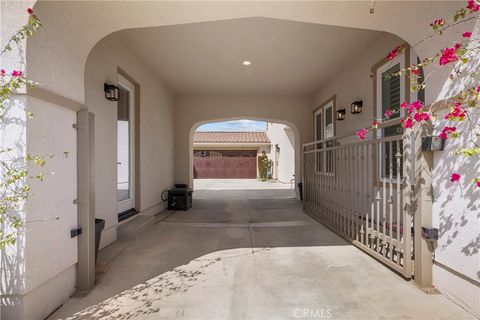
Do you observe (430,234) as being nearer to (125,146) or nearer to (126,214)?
(126,214)

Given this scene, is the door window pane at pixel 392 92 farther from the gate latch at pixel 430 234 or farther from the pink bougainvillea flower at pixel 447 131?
the pink bougainvillea flower at pixel 447 131

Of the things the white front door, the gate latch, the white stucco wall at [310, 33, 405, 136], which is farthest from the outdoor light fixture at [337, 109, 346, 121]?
the white front door

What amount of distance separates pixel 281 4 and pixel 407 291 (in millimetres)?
2999

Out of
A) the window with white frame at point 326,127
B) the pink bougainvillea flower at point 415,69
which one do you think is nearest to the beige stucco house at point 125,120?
the pink bougainvillea flower at point 415,69

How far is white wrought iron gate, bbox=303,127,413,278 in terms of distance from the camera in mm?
3082

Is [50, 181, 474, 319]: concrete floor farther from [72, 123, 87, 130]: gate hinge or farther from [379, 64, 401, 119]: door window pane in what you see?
[379, 64, 401, 119]: door window pane

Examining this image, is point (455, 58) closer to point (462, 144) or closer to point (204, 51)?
point (462, 144)

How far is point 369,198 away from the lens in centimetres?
495

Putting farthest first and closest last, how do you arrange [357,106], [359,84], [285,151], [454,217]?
[285,151] → [359,84] → [357,106] → [454,217]

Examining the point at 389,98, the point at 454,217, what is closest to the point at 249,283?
the point at 454,217

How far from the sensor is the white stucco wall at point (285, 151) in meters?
14.6

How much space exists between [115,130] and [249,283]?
10.5 feet

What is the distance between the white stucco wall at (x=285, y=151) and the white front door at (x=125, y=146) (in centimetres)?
944

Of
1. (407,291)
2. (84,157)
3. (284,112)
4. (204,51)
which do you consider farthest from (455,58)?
(284,112)
